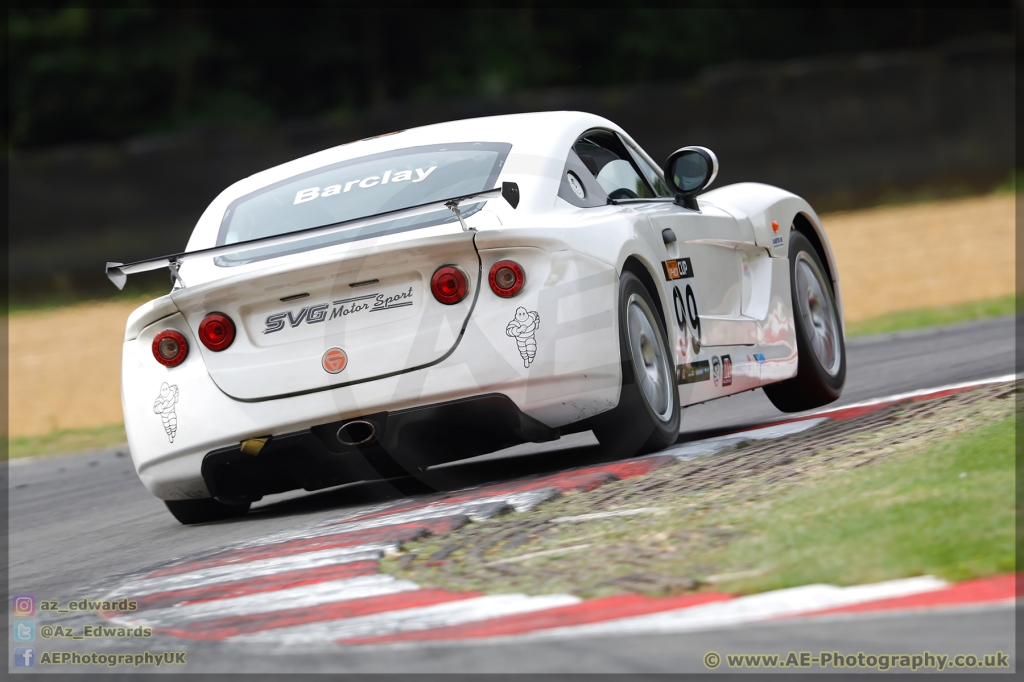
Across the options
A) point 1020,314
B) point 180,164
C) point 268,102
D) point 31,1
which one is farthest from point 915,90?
point 31,1

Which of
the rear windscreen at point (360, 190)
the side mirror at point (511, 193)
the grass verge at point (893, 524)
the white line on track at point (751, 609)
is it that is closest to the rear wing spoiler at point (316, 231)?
the side mirror at point (511, 193)

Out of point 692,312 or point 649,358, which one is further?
point 692,312

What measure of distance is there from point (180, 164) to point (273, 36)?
1359 cm

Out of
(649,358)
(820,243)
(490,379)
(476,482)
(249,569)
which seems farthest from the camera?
(820,243)

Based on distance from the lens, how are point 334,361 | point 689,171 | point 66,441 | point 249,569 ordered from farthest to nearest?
1. point 66,441
2. point 689,171
3. point 334,361
4. point 249,569

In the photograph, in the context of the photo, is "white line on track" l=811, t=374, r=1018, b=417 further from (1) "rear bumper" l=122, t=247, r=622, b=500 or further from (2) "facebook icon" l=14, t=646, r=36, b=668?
(2) "facebook icon" l=14, t=646, r=36, b=668

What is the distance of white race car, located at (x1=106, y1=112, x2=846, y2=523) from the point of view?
5.32 meters

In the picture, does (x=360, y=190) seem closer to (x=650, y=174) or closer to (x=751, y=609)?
(x=650, y=174)

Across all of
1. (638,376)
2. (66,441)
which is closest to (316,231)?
(638,376)

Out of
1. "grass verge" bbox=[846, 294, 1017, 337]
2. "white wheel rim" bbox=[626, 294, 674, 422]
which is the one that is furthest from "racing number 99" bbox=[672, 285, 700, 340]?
"grass verge" bbox=[846, 294, 1017, 337]

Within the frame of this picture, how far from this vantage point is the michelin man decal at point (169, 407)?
5590 millimetres

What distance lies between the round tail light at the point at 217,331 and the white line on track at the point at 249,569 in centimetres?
111

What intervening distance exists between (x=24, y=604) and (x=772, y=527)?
218cm

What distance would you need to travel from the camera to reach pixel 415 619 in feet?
11.8
